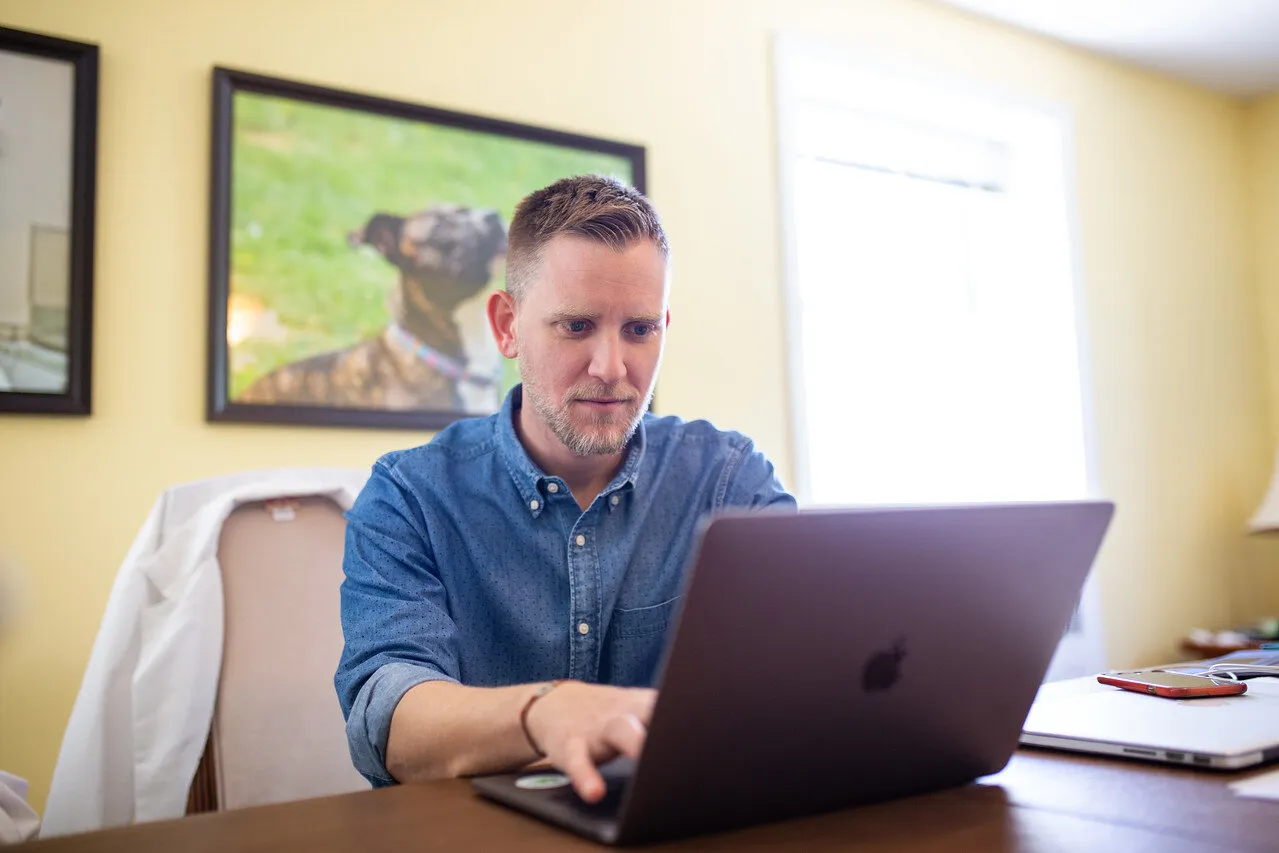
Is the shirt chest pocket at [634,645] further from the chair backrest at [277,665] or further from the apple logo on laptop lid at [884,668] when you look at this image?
the apple logo on laptop lid at [884,668]

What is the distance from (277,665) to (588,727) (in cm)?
87

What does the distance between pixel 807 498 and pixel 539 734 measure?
2312mm

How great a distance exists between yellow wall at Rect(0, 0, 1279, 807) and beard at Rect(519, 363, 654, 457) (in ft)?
3.84

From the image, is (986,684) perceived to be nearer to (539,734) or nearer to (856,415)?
(539,734)

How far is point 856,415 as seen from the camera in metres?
3.46

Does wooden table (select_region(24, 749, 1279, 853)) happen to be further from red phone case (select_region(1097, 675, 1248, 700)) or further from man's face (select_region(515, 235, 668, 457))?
man's face (select_region(515, 235, 668, 457))

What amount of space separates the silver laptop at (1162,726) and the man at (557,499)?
1.53 ft

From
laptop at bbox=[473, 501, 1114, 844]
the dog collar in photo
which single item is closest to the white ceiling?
the dog collar in photo

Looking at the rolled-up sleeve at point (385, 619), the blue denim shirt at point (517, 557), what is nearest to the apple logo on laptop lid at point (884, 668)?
the rolled-up sleeve at point (385, 619)

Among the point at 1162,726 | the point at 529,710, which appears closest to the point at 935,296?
the point at 1162,726

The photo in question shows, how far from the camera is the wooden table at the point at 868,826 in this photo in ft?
1.90

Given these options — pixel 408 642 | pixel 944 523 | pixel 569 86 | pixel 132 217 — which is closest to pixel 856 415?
pixel 569 86

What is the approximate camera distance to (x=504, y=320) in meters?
1.36

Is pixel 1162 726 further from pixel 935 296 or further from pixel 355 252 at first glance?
pixel 935 296
